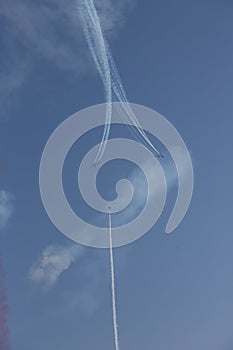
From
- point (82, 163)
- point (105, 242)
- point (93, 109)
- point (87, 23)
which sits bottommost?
point (105, 242)

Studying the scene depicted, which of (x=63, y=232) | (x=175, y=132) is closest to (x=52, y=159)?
(x=63, y=232)

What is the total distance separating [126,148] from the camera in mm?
12797

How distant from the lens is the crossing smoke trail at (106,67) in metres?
12.8

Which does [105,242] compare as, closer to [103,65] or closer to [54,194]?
[54,194]

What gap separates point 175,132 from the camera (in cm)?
1292

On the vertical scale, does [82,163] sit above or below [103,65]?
Result: below

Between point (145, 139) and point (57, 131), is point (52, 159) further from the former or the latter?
point (145, 139)

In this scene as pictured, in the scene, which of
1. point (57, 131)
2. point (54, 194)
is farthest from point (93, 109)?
point (54, 194)

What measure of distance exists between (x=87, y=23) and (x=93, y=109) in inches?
59.2

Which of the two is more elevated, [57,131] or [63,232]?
[57,131]

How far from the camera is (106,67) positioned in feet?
42.3

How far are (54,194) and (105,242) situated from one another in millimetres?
1187

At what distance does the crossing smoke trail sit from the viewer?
1280cm

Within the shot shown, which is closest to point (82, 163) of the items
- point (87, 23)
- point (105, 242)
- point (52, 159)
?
point (52, 159)
